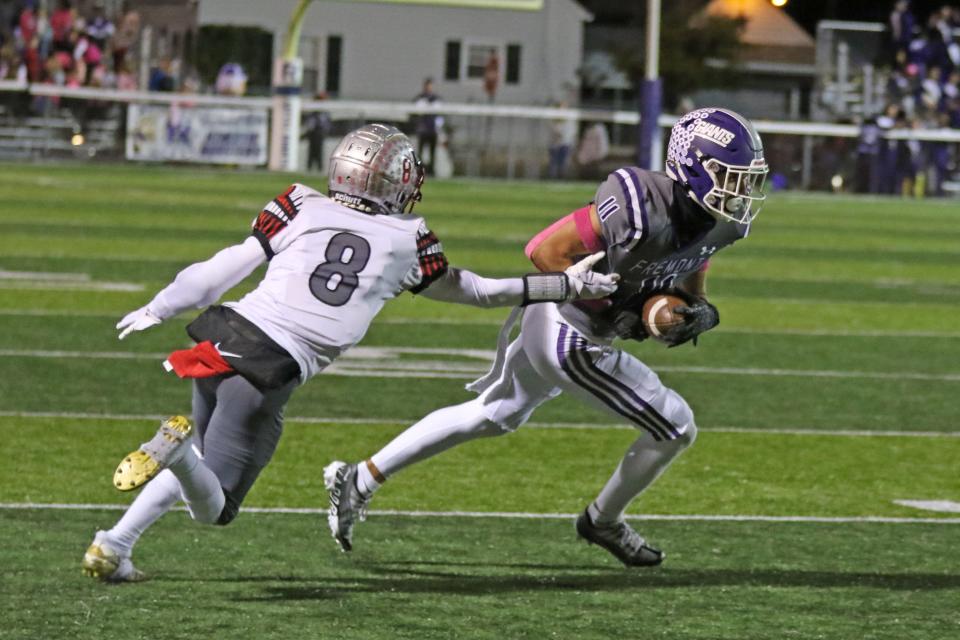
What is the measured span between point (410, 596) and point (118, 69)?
1160 inches

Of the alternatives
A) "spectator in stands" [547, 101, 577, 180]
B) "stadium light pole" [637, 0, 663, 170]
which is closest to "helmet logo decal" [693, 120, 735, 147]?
"stadium light pole" [637, 0, 663, 170]

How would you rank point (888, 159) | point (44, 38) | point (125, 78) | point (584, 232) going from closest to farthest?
point (584, 232) < point (888, 159) < point (125, 78) < point (44, 38)

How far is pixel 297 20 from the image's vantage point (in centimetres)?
2800

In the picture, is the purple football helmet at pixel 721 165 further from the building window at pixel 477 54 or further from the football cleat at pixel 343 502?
the building window at pixel 477 54

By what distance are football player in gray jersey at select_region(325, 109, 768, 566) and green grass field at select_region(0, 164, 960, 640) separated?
331 millimetres

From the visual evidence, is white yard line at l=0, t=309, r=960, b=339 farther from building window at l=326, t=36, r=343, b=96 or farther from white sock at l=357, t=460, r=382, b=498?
building window at l=326, t=36, r=343, b=96

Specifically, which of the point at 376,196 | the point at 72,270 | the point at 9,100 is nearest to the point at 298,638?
the point at 376,196

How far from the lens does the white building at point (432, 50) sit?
49.8 meters

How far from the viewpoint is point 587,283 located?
5578 millimetres

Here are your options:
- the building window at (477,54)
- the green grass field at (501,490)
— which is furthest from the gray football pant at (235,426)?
the building window at (477,54)

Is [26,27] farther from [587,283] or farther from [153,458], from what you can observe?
[153,458]

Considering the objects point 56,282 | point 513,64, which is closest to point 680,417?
point 56,282

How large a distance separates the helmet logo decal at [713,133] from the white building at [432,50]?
43247 millimetres

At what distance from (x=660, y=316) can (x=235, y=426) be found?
4.39 feet
